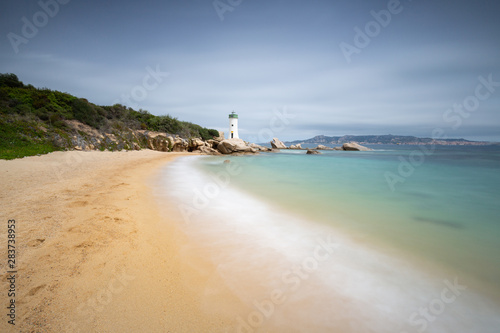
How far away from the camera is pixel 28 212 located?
4.06 m

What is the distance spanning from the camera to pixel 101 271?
264cm

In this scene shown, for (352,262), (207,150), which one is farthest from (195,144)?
(352,262)

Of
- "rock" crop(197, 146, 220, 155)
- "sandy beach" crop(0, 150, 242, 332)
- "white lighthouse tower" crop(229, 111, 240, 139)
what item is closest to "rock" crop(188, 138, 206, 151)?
"rock" crop(197, 146, 220, 155)

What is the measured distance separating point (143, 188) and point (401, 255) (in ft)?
25.1

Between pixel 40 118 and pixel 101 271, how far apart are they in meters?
21.3

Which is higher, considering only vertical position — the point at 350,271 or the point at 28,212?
the point at 28,212

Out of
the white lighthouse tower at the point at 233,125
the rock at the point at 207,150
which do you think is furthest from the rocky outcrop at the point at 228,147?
the white lighthouse tower at the point at 233,125

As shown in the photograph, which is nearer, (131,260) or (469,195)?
(131,260)

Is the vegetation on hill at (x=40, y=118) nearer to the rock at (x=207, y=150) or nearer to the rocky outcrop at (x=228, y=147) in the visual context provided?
the rock at (x=207, y=150)

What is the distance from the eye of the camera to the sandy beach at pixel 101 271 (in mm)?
1981

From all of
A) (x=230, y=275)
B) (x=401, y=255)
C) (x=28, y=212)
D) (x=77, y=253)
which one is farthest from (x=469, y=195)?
(x=28, y=212)

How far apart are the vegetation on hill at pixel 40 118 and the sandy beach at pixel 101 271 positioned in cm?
1002

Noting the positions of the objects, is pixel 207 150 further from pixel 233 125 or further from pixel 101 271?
pixel 101 271

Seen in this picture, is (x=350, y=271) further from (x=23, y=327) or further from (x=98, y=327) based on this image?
(x=23, y=327)
